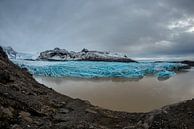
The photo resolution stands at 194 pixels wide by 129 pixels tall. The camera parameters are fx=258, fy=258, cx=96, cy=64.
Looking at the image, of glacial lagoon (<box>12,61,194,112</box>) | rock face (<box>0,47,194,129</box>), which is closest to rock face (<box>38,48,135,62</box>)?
glacial lagoon (<box>12,61,194,112</box>)

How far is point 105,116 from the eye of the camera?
6750mm

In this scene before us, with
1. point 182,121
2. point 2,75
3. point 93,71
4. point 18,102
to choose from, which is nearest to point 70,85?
point 93,71

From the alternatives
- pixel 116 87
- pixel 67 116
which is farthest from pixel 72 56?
pixel 67 116

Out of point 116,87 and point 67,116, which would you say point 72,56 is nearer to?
point 116,87

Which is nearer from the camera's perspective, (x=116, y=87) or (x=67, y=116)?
(x=67, y=116)

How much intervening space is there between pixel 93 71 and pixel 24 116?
62.6 ft

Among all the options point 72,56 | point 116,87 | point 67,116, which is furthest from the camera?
point 72,56

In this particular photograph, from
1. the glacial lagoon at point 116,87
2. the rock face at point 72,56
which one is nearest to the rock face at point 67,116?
the glacial lagoon at point 116,87

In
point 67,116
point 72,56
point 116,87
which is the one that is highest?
point 72,56

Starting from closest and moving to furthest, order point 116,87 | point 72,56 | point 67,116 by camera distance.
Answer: point 67,116
point 116,87
point 72,56

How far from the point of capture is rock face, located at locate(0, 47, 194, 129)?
5.05m

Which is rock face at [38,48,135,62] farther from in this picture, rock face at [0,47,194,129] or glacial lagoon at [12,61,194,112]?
rock face at [0,47,194,129]

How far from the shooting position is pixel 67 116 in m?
6.21

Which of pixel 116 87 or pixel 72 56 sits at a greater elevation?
pixel 72 56
